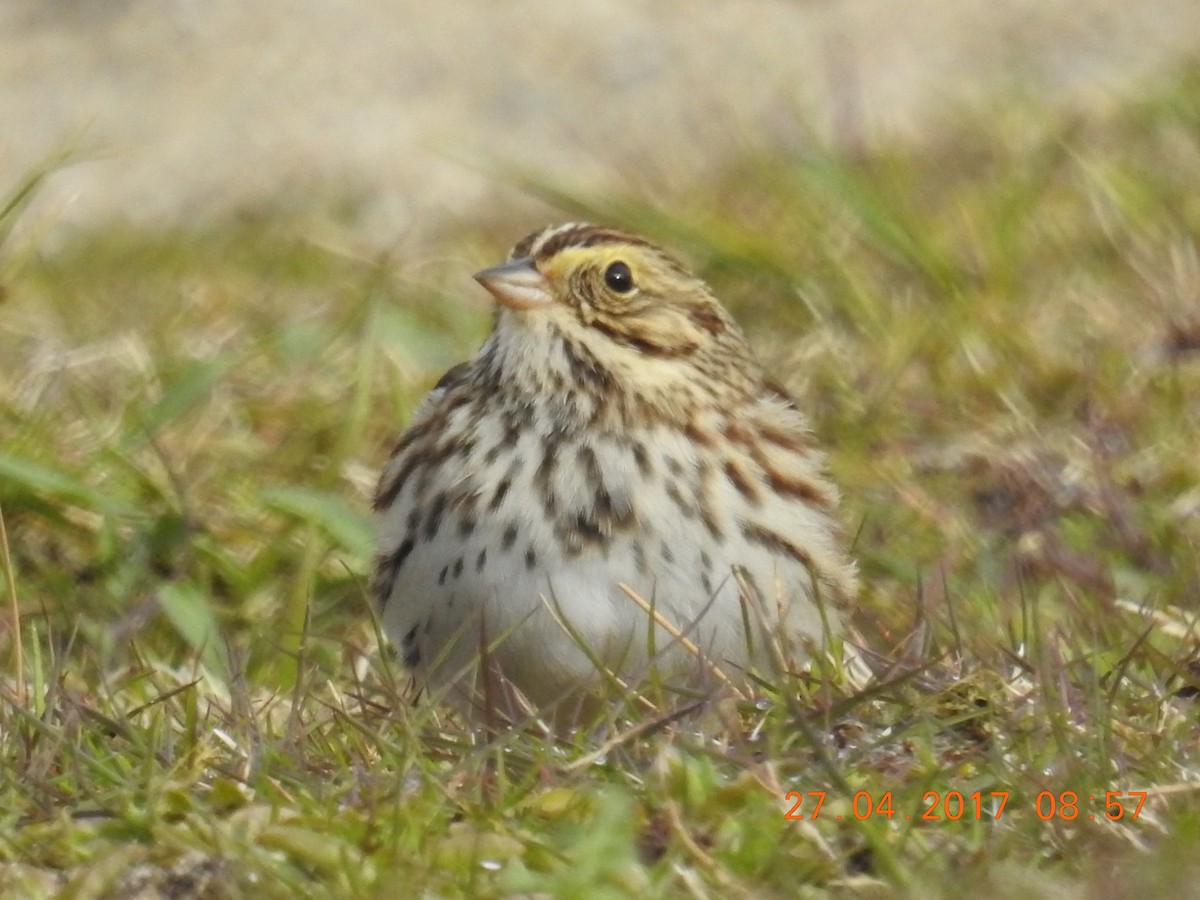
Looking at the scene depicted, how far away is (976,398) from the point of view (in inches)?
249

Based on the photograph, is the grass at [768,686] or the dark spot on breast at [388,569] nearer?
the grass at [768,686]

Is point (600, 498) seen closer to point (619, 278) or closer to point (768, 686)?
point (619, 278)

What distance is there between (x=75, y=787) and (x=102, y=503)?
2022mm

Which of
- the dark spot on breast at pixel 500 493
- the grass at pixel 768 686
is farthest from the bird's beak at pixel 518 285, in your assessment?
the grass at pixel 768 686

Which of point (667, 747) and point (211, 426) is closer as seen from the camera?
point (667, 747)

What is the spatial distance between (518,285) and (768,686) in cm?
108

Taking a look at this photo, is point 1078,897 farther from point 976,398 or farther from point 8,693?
point 976,398

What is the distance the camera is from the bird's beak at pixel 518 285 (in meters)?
4.61

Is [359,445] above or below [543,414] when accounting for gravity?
below

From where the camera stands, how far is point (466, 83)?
963 centimetres

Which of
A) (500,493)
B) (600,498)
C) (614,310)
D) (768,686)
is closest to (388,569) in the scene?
(500,493)

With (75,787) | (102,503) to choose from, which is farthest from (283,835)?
(102,503)
